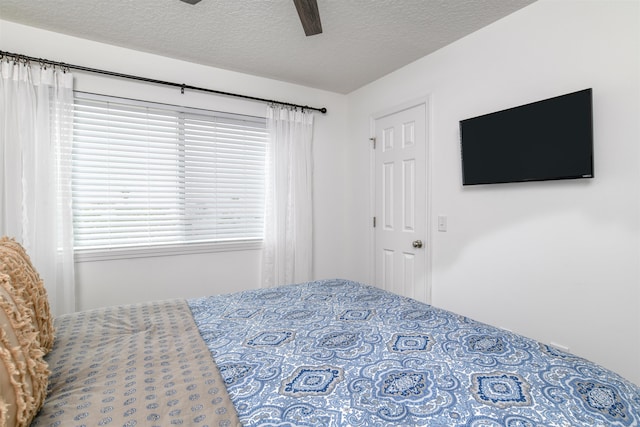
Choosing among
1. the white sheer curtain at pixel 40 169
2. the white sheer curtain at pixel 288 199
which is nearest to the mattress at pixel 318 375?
the white sheer curtain at pixel 40 169

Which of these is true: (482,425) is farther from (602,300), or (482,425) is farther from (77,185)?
(77,185)

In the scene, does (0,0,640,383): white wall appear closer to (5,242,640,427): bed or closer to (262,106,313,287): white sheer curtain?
(262,106,313,287): white sheer curtain

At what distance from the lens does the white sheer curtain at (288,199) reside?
3.24 m

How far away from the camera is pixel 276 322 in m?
1.51

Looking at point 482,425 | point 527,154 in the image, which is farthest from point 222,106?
point 482,425

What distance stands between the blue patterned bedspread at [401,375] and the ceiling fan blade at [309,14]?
1507mm

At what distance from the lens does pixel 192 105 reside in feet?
9.57

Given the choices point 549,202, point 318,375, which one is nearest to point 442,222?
point 549,202

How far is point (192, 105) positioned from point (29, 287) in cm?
221

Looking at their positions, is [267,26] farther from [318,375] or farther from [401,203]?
[318,375]

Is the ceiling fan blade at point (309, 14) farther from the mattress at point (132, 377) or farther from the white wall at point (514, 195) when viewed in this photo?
the mattress at point (132, 377)

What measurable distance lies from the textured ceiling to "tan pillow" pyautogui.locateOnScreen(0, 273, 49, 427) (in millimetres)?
1953

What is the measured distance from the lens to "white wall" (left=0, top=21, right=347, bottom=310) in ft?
8.14

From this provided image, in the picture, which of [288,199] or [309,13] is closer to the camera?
[309,13]
